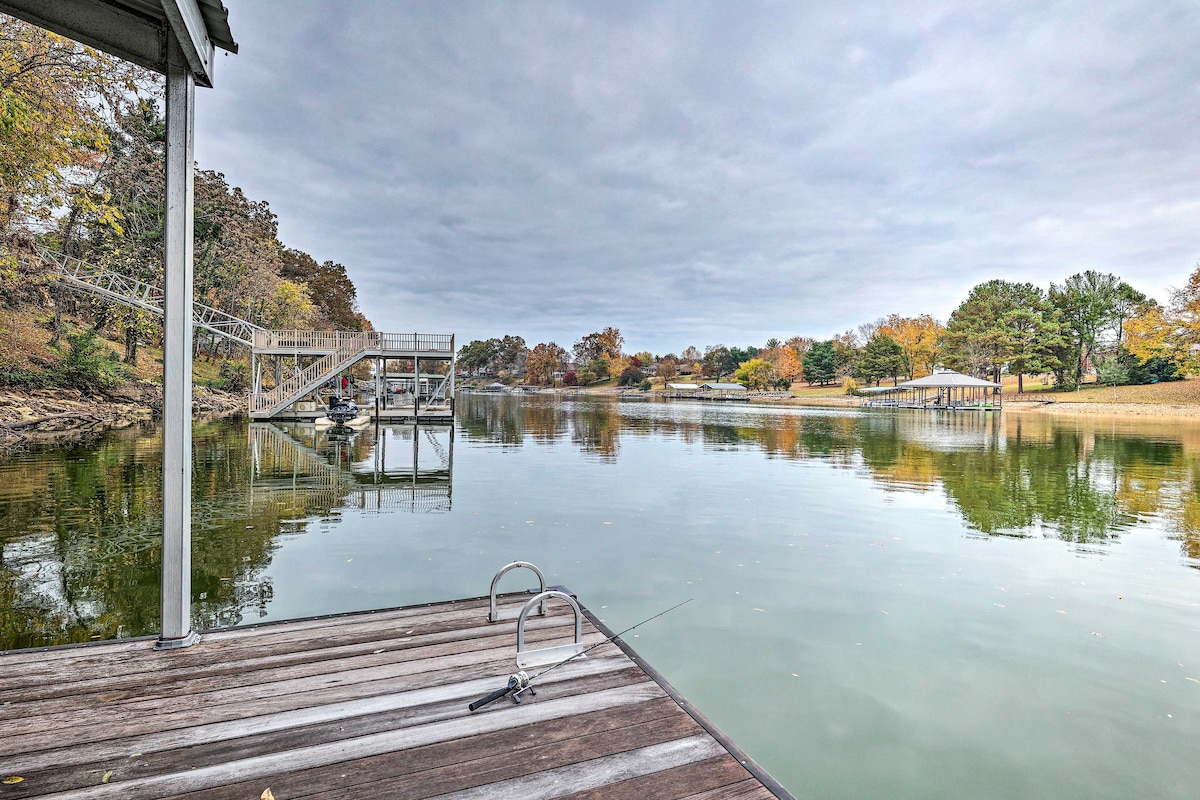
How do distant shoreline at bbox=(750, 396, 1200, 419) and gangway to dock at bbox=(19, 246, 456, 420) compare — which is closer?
gangway to dock at bbox=(19, 246, 456, 420)

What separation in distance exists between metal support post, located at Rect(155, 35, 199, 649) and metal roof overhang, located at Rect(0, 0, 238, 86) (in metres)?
0.13

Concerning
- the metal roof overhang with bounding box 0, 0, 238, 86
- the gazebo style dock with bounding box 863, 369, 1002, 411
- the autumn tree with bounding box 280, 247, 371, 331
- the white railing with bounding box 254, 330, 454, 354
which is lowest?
the gazebo style dock with bounding box 863, 369, 1002, 411

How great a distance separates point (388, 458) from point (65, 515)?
8.04m

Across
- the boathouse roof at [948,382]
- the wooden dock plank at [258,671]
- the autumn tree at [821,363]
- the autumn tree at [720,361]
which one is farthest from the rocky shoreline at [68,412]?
the autumn tree at [720,361]

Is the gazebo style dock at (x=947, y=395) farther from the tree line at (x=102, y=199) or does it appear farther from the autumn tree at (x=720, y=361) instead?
the tree line at (x=102, y=199)

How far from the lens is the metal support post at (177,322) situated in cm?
301

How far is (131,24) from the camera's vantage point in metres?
3.04

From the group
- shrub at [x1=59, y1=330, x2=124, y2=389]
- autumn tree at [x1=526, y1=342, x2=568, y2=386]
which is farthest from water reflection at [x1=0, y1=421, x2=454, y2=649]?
autumn tree at [x1=526, y1=342, x2=568, y2=386]

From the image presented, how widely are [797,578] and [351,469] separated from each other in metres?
11.3

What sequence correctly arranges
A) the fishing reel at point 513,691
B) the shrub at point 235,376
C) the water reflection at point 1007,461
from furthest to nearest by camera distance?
the shrub at point 235,376 → the water reflection at point 1007,461 → the fishing reel at point 513,691

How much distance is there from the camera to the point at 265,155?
4109 cm

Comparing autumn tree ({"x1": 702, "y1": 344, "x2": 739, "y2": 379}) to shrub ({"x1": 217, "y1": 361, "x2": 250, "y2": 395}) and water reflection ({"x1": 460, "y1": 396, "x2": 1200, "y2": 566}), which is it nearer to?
water reflection ({"x1": 460, "y1": 396, "x2": 1200, "y2": 566})

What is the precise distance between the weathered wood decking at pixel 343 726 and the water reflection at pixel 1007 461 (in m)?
8.36

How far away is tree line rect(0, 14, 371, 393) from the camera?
9.04 metres
